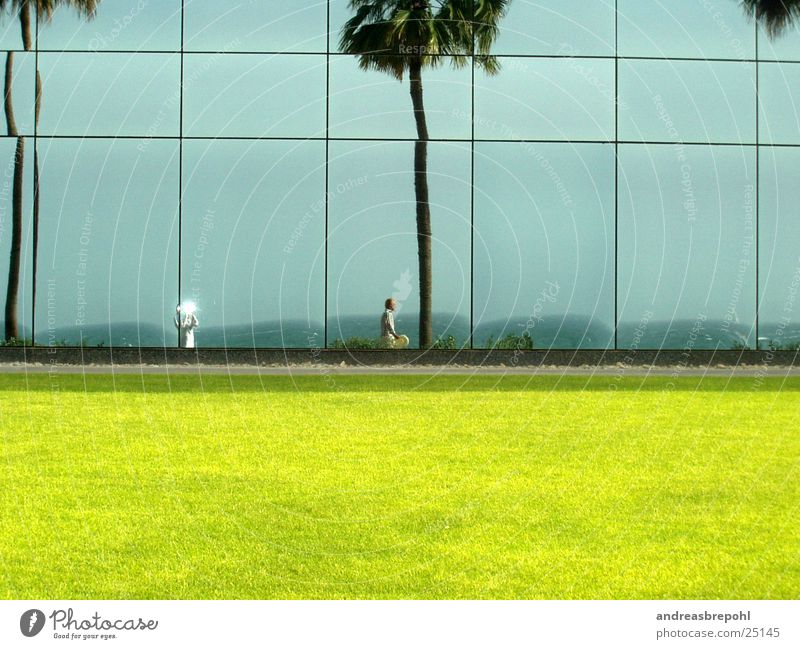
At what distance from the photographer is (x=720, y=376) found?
22.4m

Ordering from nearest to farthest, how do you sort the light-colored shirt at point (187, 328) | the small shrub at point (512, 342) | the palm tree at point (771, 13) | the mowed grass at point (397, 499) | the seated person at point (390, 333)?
the mowed grass at point (397, 499), the light-colored shirt at point (187, 328), the seated person at point (390, 333), the small shrub at point (512, 342), the palm tree at point (771, 13)

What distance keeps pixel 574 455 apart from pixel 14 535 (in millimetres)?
5772

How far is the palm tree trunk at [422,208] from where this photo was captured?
25703 millimetres

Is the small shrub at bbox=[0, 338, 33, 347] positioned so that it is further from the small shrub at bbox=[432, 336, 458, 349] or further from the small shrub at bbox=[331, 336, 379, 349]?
the small shrub at bbox=[432, 336, 458, 349]

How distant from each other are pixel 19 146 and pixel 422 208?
387 inches

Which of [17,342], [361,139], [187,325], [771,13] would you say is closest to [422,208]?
[361,139]

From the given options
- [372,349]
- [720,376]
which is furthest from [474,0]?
[720,376]

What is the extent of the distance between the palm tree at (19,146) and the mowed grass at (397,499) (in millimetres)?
10101

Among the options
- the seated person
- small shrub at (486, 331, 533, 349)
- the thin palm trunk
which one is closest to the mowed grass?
the seated person

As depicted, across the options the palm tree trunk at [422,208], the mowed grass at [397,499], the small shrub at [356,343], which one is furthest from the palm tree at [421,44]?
the mowed grass at [397,499]

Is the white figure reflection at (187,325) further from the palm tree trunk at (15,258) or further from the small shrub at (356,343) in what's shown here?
the palm tree trunk at (15,258)

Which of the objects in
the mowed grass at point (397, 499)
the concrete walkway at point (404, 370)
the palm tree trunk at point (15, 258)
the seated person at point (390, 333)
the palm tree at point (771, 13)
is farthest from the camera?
the palm tree at point (771, 13)

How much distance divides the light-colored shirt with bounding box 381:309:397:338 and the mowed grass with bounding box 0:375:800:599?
30.1 ft

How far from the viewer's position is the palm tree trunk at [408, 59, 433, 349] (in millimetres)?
25703
